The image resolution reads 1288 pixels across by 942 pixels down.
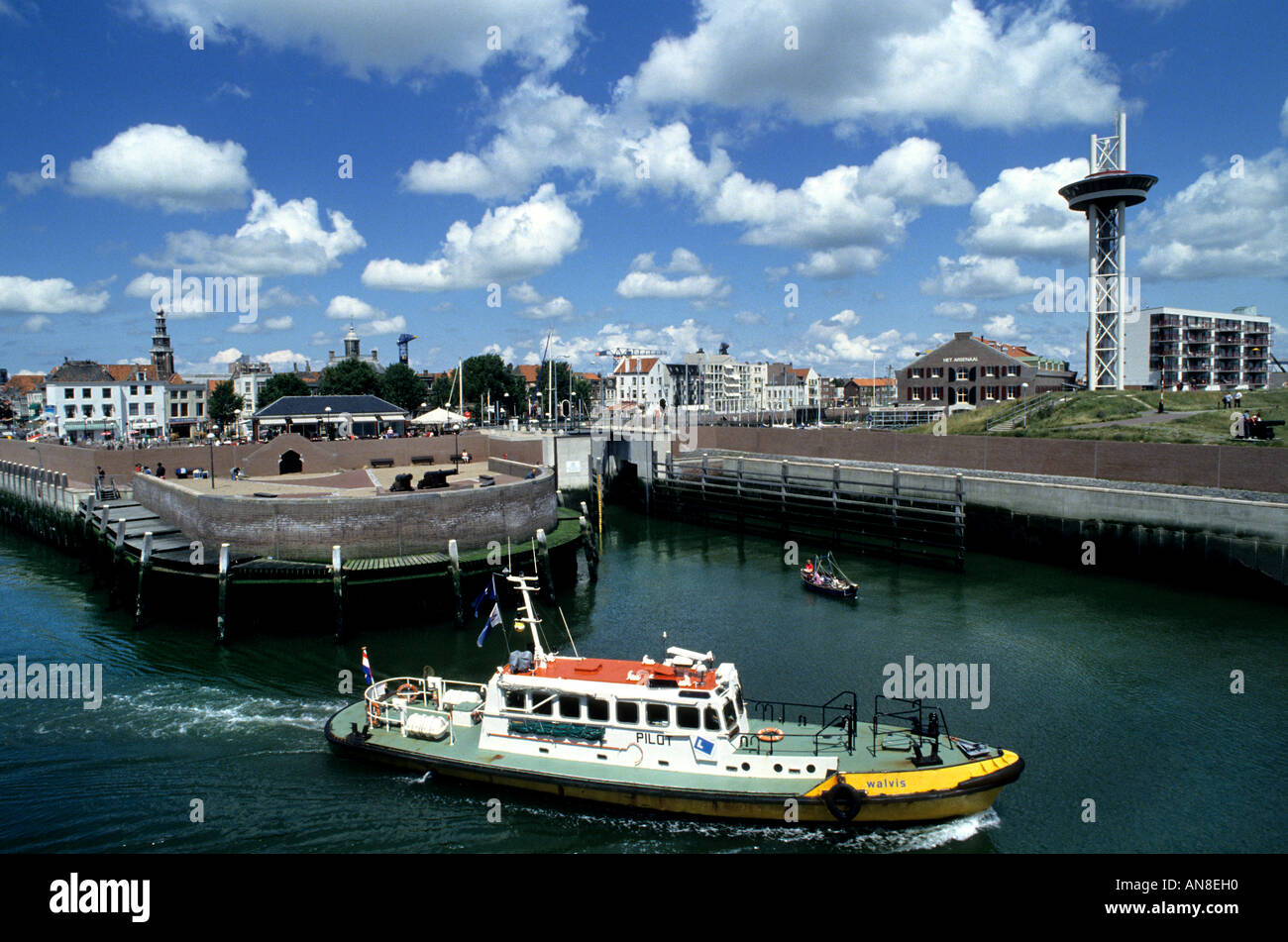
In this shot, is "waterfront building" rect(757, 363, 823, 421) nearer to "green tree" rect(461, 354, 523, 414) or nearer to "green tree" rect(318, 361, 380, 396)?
"green tree" rect(461, 354, 523, 414)

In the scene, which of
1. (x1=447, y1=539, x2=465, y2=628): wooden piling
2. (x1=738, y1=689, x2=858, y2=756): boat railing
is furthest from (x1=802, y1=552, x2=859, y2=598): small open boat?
(x1=447, y1=539, x2=465, y2=628): wooden piling

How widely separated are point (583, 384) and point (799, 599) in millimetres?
129421

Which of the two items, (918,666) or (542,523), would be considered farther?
(542,523)

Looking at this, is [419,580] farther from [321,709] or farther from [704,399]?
[704,399]

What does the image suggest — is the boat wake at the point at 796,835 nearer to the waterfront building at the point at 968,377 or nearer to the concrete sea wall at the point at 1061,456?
the concrete sea wall at the point at 1061,456

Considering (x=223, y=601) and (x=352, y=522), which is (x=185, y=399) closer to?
(x=352, y=522)

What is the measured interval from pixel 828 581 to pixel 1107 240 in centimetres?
5824

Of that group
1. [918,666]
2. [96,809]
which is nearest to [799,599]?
[918,666]

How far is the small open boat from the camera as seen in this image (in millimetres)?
33688

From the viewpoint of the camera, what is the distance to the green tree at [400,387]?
119213mm

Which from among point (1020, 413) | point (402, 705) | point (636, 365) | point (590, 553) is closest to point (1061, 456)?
point (590, 553)

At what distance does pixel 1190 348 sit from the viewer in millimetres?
106062
